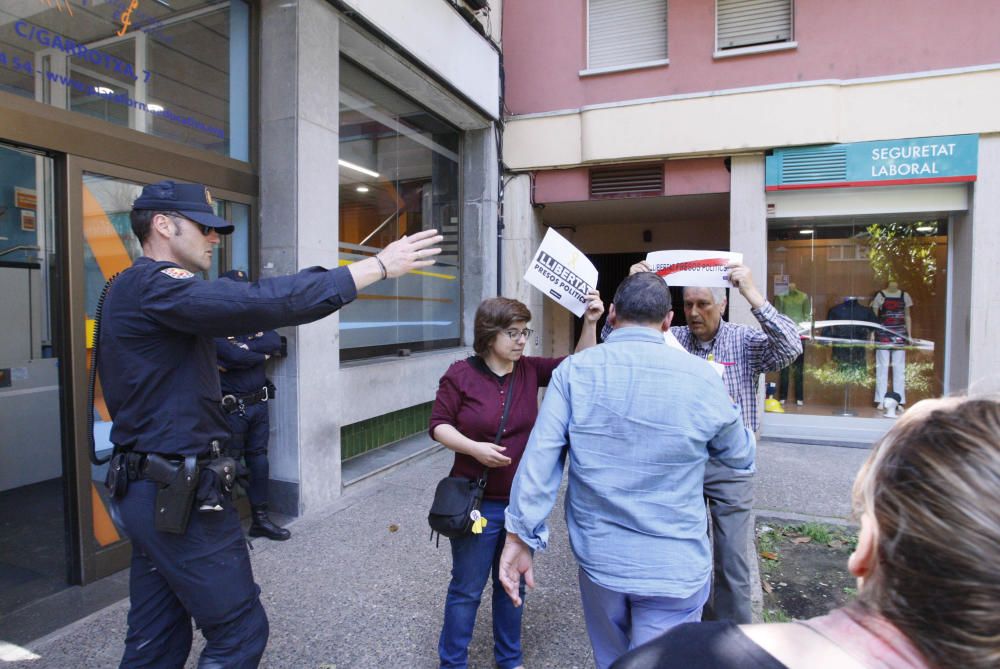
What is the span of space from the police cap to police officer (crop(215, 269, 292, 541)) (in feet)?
6.46

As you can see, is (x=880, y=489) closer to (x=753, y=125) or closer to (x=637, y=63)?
(x=753, y=125)

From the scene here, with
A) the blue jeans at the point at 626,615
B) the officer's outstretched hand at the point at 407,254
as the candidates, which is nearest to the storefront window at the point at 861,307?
the blue jeans at the point at 626,615

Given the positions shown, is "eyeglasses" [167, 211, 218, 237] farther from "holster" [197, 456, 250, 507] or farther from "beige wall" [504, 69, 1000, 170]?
"beige wall" [504, 69, 1000, 170]

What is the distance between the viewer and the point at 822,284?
8.12 m

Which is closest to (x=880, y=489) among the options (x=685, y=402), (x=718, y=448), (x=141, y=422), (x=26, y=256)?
(x=685, y=402)

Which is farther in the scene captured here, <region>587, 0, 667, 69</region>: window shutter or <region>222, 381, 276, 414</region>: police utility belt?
<region>587, 0, 667, 69</region>: window shutter

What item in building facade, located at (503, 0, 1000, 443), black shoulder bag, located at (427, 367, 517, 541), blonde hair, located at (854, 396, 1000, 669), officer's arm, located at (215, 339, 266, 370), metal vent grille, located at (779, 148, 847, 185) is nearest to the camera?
blonde hair, located at (854, 396, 1000, 669)

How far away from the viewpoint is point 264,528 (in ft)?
13.9

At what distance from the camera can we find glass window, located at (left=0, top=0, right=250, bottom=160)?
3283 mm

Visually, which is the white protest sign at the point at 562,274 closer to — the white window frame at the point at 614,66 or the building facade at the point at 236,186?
the building facade at the point at 236,186

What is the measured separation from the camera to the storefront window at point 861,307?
7.68 meters

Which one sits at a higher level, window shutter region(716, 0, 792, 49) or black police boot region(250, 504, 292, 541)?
window shutter region(716, 0, 792, 49)

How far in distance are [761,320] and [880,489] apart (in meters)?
2.23

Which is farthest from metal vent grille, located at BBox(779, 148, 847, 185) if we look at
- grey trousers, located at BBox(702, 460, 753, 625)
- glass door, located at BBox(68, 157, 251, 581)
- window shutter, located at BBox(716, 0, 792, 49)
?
glass door, located at BBox(68, 157, 251, 581)
